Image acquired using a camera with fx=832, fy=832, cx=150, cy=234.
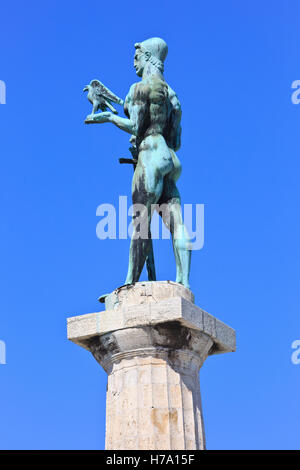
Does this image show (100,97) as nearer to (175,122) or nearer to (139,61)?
(139,61)

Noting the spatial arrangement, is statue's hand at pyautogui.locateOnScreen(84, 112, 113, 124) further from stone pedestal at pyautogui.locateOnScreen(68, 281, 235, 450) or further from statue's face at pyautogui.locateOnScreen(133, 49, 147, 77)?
stone pedestal at pyautogui.locateOnScreen(68, 281, 235, 450)

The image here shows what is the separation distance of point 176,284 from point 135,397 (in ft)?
5.74

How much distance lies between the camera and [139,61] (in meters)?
14.0

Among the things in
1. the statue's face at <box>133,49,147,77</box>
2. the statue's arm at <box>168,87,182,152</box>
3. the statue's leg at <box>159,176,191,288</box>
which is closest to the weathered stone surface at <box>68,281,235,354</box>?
the statue's leg at <box>159,176,191,288</box>

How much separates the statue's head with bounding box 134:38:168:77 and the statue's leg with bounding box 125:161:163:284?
6.33 feet

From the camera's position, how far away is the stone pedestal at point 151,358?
11156 millimetres

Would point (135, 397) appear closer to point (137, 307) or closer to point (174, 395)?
point (174, 395)

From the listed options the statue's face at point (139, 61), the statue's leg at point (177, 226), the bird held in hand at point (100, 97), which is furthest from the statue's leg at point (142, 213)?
the statue's face at point (139, 61)

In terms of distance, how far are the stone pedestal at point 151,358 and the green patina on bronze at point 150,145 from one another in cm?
82

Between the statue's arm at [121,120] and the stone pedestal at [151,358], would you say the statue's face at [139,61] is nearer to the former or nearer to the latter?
the statue's arm at [121,120]

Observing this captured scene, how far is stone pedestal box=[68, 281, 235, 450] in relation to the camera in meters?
11.2

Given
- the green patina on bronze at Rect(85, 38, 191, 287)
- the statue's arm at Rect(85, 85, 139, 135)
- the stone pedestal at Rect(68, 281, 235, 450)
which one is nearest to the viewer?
the stone pedestal at Rect(68, 281, 235, 450)

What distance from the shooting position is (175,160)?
13227mm
